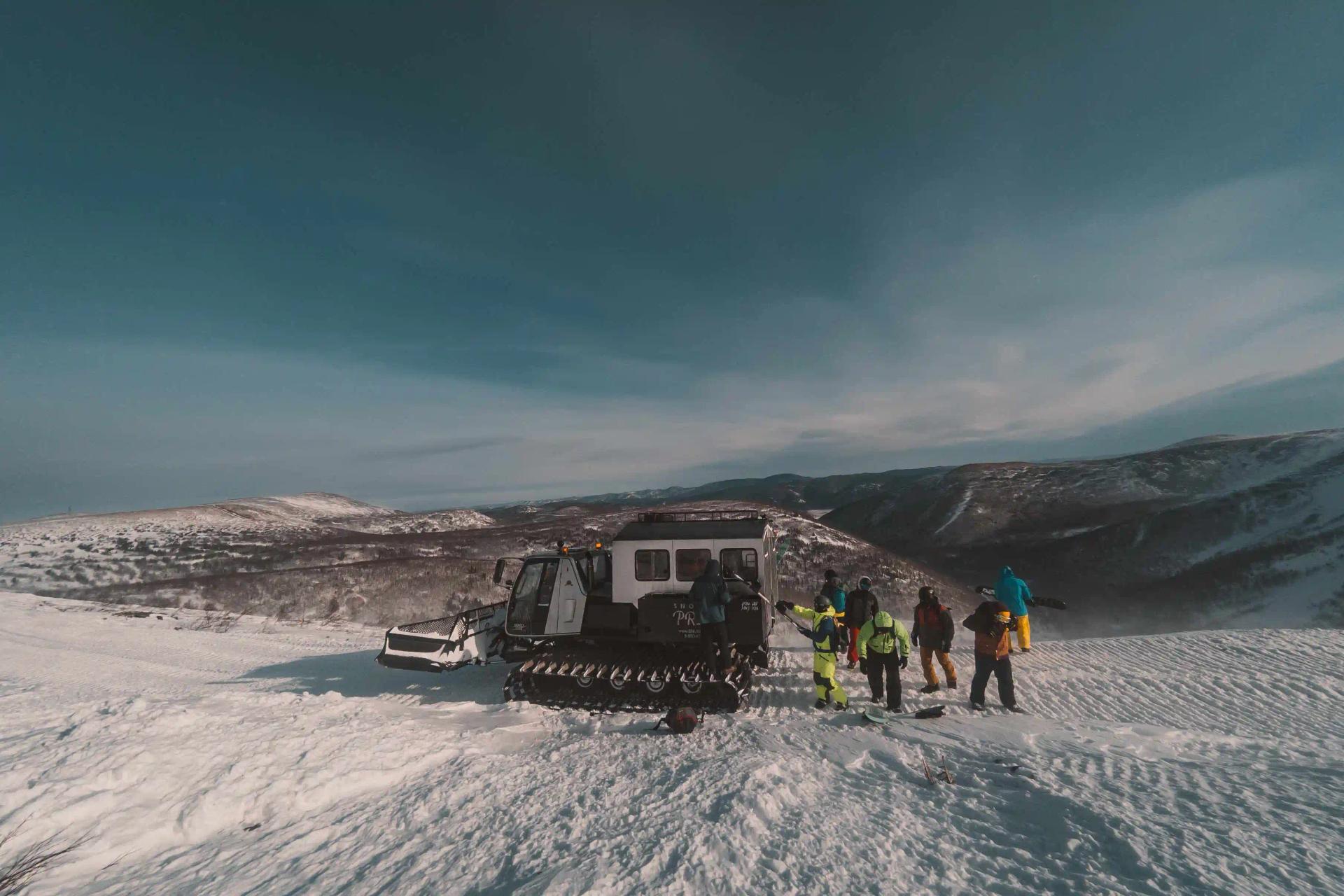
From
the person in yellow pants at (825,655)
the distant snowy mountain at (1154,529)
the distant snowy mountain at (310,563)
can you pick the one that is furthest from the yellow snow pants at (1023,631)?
the distant snowy mountain at (1154,529)

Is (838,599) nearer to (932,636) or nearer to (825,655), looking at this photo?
(932,636)

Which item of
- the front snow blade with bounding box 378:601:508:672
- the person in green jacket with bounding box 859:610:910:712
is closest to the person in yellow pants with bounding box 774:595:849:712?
the person in green jacket with bounding box 859:610:910:712

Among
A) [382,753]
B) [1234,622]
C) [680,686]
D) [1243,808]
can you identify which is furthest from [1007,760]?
[1234,622]

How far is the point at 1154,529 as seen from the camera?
3281 cm

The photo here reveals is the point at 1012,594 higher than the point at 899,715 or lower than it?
higher

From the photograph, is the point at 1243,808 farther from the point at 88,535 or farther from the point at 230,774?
the point at 88,535

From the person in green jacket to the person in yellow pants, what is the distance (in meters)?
0.54

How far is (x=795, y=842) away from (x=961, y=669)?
795cm

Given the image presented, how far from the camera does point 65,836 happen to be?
4113 millimetres

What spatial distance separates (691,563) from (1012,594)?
607 cm

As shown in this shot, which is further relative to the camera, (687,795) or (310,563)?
(310,563)

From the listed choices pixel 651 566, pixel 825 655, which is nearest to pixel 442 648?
pixel 651 566

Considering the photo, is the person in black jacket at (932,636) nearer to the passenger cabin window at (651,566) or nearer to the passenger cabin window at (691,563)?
the passenger cabin window at (691,563)

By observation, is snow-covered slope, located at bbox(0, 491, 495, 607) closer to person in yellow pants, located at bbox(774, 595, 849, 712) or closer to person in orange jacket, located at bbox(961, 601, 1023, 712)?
person in yellow pants, located at bbox(774, 595, 849, 712)
